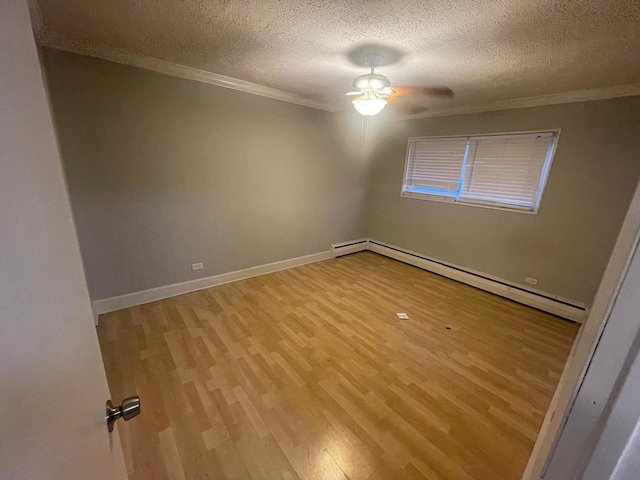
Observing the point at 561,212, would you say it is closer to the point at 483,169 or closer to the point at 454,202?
the point at 483,169

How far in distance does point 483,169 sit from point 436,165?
63 cm

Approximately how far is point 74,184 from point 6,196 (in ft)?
8.35

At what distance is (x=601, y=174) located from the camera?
2.46m

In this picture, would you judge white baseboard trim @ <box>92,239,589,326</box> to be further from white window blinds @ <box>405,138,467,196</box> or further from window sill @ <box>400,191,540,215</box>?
white window blinds @ <box>405,138,467,196</box>

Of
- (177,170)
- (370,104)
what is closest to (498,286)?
(370,104)

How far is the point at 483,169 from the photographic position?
3244 mm

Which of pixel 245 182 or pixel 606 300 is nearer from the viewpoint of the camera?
pixel 606 300

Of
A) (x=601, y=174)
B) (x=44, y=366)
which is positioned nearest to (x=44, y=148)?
(x=44, y=366)

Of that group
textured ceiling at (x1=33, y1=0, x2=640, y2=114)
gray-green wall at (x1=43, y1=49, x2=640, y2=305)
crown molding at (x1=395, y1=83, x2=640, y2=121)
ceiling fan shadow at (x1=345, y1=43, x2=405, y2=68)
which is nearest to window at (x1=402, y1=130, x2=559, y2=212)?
gray-green wall at (x1=43, y1=49, x2=640, y2=305)

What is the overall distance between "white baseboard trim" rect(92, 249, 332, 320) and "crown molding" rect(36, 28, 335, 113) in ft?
7.06

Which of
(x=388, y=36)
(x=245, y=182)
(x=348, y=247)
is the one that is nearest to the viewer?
(x=388, y=36)

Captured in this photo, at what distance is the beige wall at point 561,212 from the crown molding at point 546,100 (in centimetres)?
5

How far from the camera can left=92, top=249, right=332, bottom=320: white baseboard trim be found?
2500mm

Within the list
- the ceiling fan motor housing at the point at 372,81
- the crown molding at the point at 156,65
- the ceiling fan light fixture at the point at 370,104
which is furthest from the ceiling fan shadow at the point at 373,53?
the crown molding at the point at 156,65
